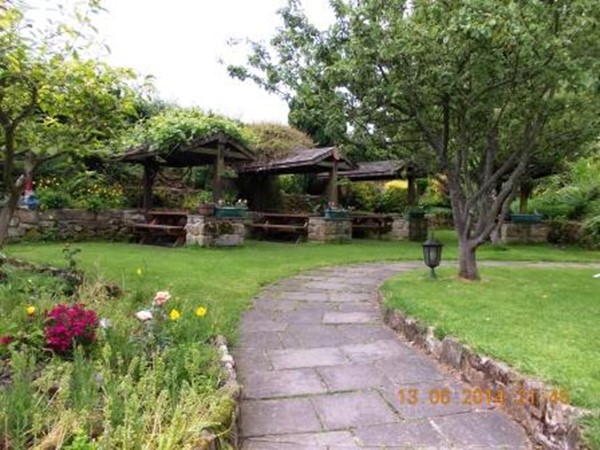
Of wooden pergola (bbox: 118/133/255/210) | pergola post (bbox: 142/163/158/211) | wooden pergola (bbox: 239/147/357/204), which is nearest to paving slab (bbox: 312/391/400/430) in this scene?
wooden pergola (bbox: 118/133/255/210)

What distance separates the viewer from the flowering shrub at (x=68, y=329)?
330 cm

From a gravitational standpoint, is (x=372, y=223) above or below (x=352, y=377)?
above

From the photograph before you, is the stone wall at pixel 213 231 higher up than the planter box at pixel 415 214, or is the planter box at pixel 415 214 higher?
the planter box at pixel 415 214

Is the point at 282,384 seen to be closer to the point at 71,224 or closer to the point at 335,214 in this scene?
the point at 71,224

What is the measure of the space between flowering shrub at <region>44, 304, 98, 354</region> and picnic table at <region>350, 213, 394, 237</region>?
13312 millimetres

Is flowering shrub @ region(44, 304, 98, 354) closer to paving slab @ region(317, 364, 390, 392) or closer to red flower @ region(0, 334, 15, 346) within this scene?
red flower @ region(0, 334, 15, 346)

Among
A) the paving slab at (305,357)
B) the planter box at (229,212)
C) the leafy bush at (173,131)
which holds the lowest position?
the paving slab at (305,357)

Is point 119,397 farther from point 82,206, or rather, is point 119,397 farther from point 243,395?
point 82,206

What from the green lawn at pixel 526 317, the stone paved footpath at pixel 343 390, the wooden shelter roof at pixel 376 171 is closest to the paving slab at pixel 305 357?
the stone paved footpath at pixel 343 390

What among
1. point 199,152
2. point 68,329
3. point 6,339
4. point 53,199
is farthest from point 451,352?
point 53,199

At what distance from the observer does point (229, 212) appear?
12.2 meters

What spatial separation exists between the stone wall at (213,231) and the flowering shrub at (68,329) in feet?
27.7

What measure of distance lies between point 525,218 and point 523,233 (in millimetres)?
428

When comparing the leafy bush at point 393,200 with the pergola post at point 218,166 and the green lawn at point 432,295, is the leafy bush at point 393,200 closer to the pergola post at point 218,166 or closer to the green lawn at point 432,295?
the green lawn at point 432,295
